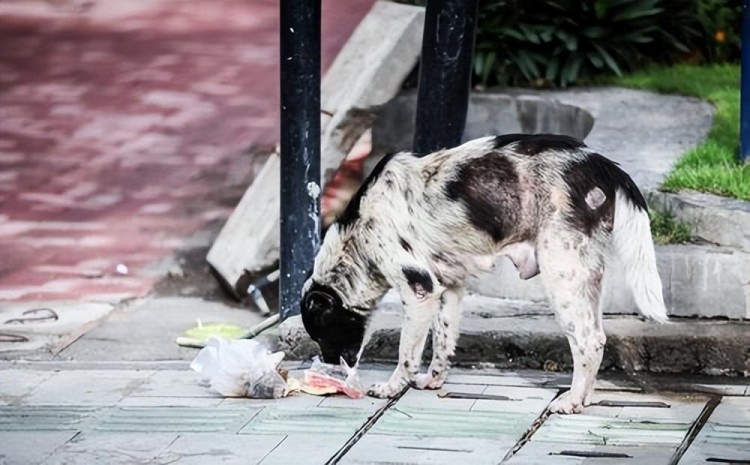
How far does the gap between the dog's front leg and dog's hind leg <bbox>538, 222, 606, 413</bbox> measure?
0.57m

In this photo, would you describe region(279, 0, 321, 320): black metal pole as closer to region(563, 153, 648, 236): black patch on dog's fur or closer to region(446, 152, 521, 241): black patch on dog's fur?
region(446, 152, 521, 241): black patch on dog's fur

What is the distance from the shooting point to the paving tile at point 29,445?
707cm

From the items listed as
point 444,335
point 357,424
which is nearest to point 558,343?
point 444,335

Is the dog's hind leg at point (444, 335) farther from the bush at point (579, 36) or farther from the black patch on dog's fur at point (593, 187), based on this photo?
the bush at point (579, 36)

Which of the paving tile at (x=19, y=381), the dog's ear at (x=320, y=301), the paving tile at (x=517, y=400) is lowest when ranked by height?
the paving tile at (x=19, y=381)

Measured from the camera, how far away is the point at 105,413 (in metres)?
7.76

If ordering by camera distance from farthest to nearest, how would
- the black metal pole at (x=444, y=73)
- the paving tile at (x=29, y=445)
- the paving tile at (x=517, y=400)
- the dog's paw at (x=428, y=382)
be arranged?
the black metal pole at (x=444, y=73) → the dog's paw at (x=428, y=382) → the paving tile at (x=517, y=400) → the paving tile at (x=29, y=445)

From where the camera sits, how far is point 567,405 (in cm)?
761

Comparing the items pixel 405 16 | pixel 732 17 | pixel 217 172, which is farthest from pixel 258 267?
pixel 732 17

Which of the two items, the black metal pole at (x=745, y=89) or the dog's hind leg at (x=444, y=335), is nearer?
the dog's hind leg at (x=444, y=335)

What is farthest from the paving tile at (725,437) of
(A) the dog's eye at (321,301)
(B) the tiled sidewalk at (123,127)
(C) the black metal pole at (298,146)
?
(B) the tiled sidewalk at (123,127)

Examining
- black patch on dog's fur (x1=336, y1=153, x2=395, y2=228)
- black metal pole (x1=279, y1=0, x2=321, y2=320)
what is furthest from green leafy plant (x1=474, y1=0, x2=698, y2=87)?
black patch on dog's fur (x1=336, y1=153, x2=395, y2=228)

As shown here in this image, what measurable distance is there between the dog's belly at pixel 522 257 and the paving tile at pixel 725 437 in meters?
1.07

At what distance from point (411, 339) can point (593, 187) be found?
1141 millimetres
